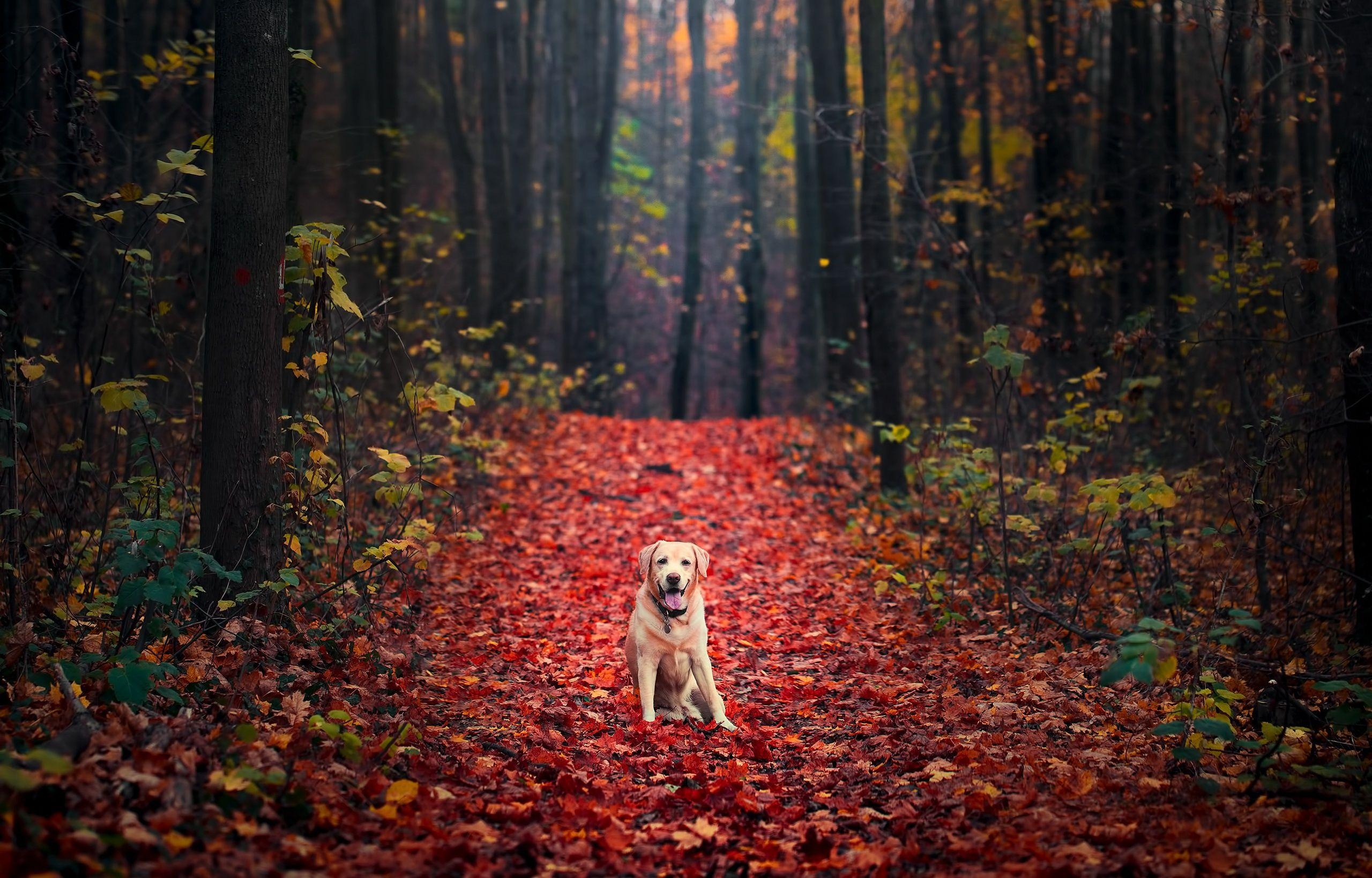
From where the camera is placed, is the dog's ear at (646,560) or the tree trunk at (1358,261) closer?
the dog's ear at (646,560)

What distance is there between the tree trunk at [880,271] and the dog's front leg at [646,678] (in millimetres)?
6657

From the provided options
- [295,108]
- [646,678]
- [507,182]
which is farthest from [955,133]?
[646,678]

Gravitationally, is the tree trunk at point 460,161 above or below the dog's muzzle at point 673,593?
above

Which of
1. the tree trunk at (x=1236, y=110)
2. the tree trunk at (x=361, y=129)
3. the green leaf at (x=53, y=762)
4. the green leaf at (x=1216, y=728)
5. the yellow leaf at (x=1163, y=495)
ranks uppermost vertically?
the tree trunk at (x=361, y=129)

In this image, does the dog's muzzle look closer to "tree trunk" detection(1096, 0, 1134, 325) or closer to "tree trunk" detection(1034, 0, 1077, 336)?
"tree trunk" detection(1096, 0, 1134, 325)

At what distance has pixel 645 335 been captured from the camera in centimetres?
3959

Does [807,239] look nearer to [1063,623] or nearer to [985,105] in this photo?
[985,105]

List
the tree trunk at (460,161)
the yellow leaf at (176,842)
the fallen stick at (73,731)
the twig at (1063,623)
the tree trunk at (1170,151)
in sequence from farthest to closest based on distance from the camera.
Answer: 1. the tree trunk at (460,161)
2. the tree trunk at (1170,151)
3. the twig at (1063,623)
4. the fallen stick at (73,731)
5. the yellow leaf at (176,842)

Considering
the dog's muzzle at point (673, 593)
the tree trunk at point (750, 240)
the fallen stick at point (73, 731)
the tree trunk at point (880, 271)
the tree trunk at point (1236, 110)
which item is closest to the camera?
the fallen stick at point (73, 731)

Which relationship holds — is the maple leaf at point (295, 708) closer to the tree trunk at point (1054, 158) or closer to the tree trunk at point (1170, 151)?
the tree trunk at point (1170, 151)

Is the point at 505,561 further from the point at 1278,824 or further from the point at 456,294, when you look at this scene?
the point at 456,294

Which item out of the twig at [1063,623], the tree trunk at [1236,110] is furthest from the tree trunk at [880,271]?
the twig at [1063,623]

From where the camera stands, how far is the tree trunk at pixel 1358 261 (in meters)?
6.37

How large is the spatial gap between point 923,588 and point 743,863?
4.92 meters
